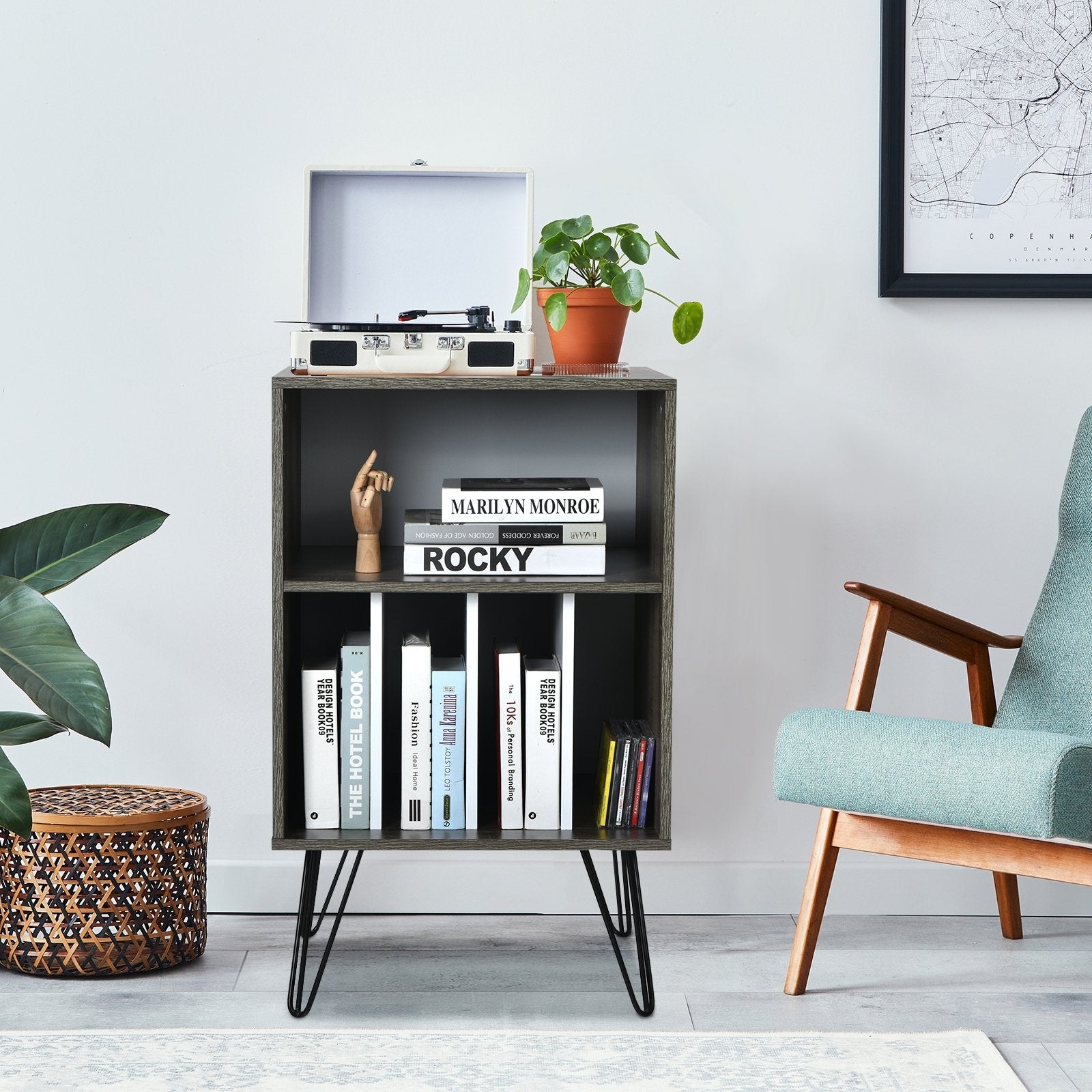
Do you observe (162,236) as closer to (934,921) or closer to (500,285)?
(500,285)

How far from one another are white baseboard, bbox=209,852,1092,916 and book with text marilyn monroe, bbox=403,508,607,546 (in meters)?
0.73

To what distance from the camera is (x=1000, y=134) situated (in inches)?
91.5

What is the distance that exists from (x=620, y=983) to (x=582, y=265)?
111cm


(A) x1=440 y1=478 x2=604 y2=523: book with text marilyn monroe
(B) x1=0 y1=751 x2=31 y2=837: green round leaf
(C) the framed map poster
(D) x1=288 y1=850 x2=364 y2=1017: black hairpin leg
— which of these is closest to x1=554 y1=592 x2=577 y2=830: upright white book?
(A) x1=440 y1=478 x2=604 y2=523: book with text marilyn monroe

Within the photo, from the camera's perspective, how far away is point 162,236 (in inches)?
90.5

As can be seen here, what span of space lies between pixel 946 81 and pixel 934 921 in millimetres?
1501

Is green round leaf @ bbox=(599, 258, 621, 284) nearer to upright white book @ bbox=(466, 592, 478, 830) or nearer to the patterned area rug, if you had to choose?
upright white book @ bbox=(466, 592, 478, 830)

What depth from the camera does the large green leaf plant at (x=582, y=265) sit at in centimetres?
193

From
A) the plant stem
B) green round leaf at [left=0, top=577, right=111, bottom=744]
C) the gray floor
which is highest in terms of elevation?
the plant stem

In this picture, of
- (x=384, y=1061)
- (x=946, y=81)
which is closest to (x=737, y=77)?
(x=946, y=81)

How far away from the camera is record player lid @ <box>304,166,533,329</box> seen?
2.22m

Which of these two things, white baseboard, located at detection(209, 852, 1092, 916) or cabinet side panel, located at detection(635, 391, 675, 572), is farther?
white baseboard, located at detection(209, 852, 1092, 916)

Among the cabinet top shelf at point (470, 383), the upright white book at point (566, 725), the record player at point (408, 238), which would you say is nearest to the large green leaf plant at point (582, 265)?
the cabinet top shelf at point (470, 383)

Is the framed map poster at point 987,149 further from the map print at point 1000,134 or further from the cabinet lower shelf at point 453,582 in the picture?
the cabinet lower shelf at point 453,582
